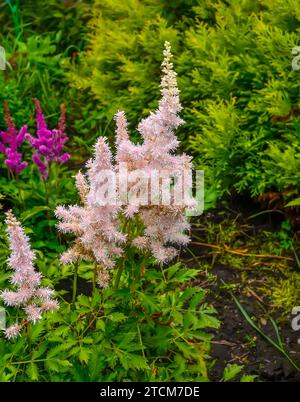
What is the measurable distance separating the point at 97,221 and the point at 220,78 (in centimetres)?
220

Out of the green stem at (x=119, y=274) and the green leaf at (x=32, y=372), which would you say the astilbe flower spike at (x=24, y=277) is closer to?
the green leaf at (x=32, y=372)

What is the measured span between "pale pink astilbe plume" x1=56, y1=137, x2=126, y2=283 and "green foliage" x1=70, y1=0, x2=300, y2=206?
1.20 m

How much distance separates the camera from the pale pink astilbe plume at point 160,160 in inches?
103

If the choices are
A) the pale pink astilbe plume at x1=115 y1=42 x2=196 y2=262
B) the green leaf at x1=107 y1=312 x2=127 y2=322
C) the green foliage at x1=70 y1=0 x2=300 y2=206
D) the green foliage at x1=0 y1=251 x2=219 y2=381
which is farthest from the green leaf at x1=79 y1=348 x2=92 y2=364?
the green foliage at x1=70 y1=0 x2=300 y2=206

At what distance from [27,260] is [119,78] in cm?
323

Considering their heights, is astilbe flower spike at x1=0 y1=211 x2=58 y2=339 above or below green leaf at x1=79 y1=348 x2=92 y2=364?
above

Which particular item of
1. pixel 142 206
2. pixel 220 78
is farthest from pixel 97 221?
pixel 220 78

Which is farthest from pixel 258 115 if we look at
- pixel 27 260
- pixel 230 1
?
pixel 27 260

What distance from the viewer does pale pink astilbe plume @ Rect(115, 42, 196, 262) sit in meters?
2.62

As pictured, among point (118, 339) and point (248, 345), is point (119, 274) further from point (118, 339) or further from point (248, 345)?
point (248, 345)

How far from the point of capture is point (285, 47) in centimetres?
446

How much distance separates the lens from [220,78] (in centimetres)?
465
